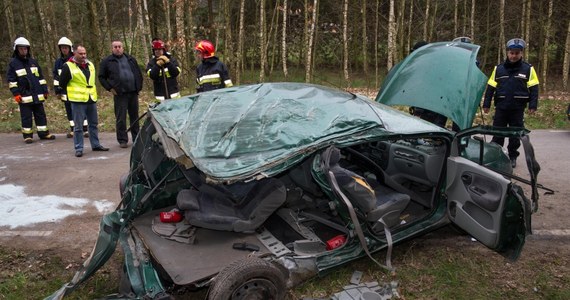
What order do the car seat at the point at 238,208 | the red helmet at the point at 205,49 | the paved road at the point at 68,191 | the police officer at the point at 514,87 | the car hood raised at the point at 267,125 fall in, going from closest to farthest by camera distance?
the car hood raised at the point at 267,125 → the car seat at the point at 238,208 → the paved road at the point at 68,191 → the police officer at the point at 514,87 → the red helmet at the point at 205,49

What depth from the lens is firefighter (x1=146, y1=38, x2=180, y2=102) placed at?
7461 mm

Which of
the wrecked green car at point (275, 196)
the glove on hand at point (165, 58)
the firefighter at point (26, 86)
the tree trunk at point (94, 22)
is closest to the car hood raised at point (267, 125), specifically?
the wrecked green car at point (275, 196)

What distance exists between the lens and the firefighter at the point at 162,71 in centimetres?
746

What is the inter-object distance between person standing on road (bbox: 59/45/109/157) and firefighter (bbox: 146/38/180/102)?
1.01 metres

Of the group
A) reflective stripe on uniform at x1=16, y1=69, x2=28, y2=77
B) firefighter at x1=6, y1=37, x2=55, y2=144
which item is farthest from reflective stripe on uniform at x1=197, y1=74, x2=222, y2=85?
reflective stripe on uniform at x1=16, y1=69, x2=28, y2=77

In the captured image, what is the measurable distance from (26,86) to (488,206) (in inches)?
316

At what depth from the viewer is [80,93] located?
7109 mm

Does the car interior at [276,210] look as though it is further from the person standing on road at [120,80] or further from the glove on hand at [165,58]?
the glove on hand at [165,58]

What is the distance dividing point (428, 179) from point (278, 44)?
60.7 feet

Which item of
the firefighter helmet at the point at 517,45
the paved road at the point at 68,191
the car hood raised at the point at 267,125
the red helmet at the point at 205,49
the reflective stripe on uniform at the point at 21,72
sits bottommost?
the paved road at the point at 68,191

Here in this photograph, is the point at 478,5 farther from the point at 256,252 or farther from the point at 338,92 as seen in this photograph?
the point at 256,252

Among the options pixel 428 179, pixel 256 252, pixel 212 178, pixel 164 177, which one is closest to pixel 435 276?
pixel 428 179

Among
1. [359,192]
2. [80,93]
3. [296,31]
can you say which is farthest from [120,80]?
[296,31]

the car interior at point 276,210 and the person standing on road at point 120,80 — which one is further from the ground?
the person standing on road at point 120,80
